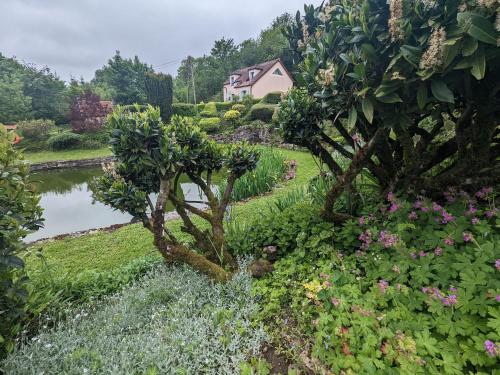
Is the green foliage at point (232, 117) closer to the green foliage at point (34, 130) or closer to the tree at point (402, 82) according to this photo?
the green foliage at point (34, 130)

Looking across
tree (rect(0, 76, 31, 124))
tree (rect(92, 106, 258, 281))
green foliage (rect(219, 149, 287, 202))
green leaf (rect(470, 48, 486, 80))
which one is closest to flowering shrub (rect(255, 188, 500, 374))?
tree (rect(92, 106, 258, 281))

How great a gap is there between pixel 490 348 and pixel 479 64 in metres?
1.38

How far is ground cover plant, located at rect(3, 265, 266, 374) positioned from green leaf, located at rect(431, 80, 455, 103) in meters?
1.83

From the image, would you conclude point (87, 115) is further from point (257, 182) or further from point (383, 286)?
point (383, 286)

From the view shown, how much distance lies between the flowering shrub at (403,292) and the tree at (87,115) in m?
23.7

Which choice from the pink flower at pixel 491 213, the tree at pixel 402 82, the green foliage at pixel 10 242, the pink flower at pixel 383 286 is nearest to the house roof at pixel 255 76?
the tree at pixel 402 82

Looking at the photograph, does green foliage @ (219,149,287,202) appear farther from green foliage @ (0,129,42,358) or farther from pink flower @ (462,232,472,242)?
pink flower @ (462,232,472,242)

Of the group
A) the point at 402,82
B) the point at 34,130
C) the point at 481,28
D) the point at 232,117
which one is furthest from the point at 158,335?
the point at 34,130

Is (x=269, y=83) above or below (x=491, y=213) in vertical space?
above

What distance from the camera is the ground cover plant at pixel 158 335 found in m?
1.74

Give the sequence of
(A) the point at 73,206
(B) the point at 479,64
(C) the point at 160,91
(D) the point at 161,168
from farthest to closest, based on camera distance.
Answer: (C) the point at 160,91
(A) the point at 73,206
(D) the point at 161,168
(B) the point at 479,64

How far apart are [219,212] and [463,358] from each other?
87.4 inches

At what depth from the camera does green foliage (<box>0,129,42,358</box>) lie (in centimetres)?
181

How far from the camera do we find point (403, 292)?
1751mm
